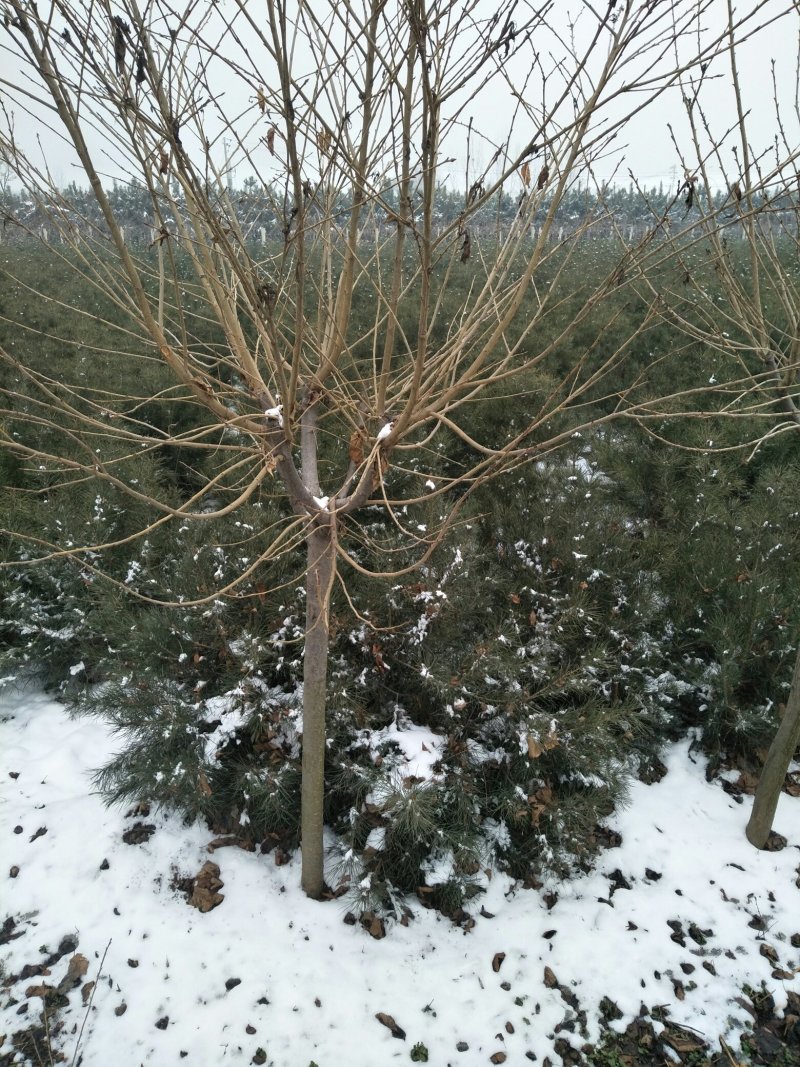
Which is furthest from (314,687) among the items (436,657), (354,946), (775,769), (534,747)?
(775,769)

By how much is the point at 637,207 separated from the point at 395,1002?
46.3 meters

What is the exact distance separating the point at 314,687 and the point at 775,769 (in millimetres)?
2527

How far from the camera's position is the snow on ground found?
2469 millimetres

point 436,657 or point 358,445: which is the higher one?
point 358,445

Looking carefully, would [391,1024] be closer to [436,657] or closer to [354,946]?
[354,946]

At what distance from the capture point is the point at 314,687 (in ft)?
8.00

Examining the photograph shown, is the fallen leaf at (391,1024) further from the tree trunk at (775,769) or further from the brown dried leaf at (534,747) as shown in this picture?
the tree trunk at (775,769)

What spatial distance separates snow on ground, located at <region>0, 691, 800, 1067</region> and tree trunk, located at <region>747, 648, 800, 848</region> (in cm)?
15

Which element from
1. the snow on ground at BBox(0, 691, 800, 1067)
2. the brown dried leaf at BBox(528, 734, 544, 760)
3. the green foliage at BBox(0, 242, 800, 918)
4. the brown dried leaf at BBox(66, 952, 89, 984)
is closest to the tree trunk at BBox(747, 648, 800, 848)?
the snow on ground at BBox(0, 691, 800, 1067)

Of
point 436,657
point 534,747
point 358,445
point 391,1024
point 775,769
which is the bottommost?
point 391,1024

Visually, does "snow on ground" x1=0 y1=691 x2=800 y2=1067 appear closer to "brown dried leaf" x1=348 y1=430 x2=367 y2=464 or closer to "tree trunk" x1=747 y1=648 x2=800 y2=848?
"tree trunk" x1=747 y1=648 x2=800 y2=848

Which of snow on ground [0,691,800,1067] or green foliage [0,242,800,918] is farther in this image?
green foliage [0,242,800,918]

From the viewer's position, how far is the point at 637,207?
38750 millimetres

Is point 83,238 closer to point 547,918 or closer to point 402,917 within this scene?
point 402,917
